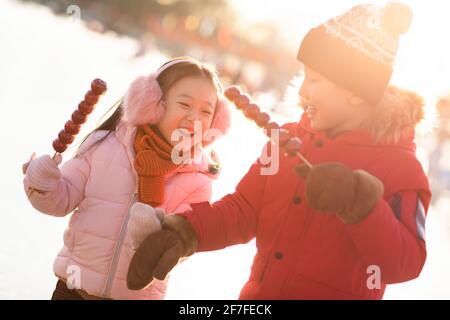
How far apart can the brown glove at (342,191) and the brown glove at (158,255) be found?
57cm

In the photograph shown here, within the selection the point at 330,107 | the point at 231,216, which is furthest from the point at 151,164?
the point at 330,107

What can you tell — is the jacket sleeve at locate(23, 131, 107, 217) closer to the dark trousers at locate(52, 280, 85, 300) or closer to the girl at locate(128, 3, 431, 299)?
the dark trousers at locate(52, 280, 85, 300)

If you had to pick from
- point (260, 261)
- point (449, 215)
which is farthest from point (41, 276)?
point (449, 215)

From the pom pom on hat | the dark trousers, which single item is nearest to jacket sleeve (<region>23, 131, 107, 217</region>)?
the dark trousers

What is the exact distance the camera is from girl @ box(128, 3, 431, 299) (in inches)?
98.4

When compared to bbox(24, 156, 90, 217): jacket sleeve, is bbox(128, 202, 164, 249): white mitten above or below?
below

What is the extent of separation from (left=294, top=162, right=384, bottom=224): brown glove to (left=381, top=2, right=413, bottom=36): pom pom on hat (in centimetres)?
66

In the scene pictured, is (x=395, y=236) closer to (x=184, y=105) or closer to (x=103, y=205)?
(x=184, y=105)

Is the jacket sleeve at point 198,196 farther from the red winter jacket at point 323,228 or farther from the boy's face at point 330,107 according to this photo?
the boy's face at point 330,107

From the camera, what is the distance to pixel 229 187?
27.2 feet


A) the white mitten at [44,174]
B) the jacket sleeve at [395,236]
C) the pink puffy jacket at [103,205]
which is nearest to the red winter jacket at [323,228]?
the jacket sleeve at [395,236]

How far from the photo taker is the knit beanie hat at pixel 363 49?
2.70 m

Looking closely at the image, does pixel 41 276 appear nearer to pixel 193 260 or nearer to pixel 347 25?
pixel 193 260
